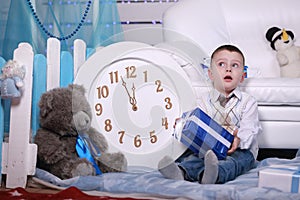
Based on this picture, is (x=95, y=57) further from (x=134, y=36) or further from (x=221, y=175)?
(x=221, y=175)

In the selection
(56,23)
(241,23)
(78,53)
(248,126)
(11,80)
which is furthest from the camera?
(241,23)

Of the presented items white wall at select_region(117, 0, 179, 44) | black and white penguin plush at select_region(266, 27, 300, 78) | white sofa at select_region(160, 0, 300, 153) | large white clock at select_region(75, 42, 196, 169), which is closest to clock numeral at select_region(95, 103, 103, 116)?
large white clock at select_region(75, 42, 196, 169)

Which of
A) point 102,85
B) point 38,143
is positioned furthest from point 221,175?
point 38,143

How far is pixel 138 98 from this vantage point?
1395 mm

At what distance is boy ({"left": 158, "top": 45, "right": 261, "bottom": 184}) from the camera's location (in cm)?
131

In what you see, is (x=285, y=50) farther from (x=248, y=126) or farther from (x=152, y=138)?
(x=152, y=138)

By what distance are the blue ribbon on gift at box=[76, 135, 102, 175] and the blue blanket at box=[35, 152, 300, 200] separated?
82 millimetres

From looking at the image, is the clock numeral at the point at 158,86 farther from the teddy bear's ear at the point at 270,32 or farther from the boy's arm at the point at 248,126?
the teddy bear's ear at the point at 270,32

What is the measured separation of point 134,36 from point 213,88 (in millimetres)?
311

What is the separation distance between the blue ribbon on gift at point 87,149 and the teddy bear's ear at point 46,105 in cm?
13

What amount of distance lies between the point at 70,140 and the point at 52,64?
0.31m

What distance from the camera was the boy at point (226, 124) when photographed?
131 cm

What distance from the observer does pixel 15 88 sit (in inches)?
52.6

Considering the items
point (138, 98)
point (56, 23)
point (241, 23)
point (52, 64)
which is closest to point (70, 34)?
point (56, 23)
